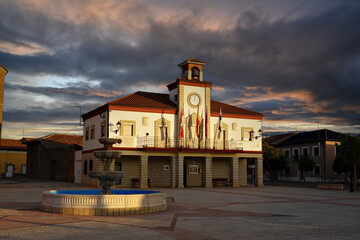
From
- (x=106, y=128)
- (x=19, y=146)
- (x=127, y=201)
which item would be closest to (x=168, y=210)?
(x=127, y=201)

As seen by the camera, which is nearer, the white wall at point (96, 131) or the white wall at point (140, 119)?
the white wall at point (140, 119)

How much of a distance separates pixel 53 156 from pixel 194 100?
2263 cm

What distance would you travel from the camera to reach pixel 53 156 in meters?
49.5

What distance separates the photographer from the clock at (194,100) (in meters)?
38.0

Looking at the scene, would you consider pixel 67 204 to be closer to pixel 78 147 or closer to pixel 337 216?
pixel 337 216

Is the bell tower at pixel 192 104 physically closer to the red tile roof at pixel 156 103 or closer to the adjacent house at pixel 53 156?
the red tile roof at pixel 156 103

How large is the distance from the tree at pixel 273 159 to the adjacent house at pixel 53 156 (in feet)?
83.9

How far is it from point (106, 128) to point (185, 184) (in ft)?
33.7

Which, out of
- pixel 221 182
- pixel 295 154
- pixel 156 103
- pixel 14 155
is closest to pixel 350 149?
pixel 221 182

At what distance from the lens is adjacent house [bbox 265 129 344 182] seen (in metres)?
55.8

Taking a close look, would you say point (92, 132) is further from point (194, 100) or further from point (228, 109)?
point (228, 109)

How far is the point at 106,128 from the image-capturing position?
114 ft

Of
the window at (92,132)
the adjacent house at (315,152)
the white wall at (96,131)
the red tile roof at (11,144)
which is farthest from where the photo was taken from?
the red tile roof at (11,144)

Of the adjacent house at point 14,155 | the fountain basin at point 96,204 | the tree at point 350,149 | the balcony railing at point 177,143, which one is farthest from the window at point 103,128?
the adjacent house at point 14,155
